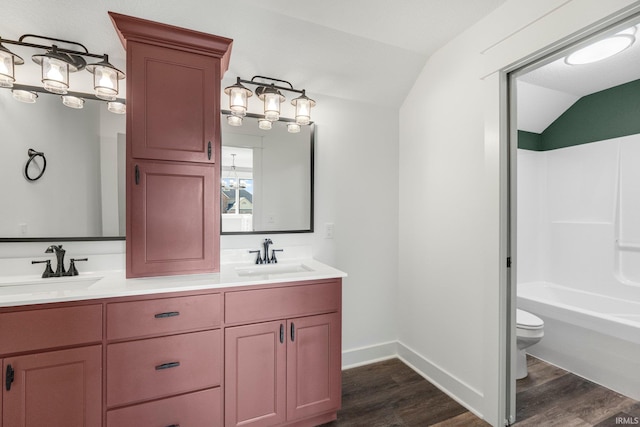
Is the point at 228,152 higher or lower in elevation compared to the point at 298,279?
higher

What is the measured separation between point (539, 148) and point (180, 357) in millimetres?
4078

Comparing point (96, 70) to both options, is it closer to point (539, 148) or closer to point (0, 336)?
point (0, 336)

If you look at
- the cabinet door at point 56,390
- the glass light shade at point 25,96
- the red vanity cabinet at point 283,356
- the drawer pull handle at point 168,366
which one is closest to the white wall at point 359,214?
the red vanity cabinet at point 283,356

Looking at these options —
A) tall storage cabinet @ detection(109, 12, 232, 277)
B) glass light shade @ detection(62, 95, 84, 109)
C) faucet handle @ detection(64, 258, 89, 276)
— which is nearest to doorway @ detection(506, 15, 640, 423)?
tall storage cabinet @ detection(109, 12, 232, 277)

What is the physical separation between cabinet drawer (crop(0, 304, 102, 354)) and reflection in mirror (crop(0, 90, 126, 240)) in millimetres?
597

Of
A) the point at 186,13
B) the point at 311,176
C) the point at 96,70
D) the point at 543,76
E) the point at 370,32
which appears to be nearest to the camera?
the point at 96,70

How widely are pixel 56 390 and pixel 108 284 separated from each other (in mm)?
463

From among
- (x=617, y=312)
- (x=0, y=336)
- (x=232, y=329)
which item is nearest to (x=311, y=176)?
(x=232, y=329)

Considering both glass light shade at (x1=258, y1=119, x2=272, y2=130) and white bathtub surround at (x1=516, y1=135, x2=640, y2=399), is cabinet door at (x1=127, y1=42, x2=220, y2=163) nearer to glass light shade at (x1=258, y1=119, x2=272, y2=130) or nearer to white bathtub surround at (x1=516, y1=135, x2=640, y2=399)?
glass light shade at (x1=258, y1=119, x2=272, y2=130)

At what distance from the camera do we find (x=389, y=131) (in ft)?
8.47

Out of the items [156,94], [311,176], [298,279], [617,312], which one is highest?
[156,94]

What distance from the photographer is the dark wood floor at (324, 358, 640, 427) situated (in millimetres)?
1762

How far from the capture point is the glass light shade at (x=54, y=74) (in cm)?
146

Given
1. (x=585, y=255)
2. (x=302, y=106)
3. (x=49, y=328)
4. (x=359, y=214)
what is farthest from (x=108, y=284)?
(x=585, y=255)
